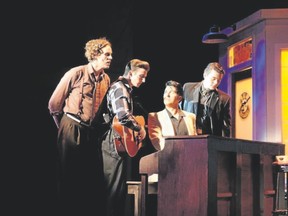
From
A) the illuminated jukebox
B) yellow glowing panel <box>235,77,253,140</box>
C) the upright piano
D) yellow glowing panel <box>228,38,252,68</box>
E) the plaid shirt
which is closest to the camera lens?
the upright piano

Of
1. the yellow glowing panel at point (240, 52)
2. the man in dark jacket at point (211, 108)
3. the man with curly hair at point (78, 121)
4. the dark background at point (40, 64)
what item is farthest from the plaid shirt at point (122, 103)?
the yellow glowing panel at point (240, 52)

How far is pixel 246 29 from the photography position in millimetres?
8562

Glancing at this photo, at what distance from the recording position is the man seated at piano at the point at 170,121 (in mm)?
4977

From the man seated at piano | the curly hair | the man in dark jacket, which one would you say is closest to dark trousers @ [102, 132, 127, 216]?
the man seated at piano

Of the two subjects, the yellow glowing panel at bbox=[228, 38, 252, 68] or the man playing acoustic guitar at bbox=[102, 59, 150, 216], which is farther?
the yellow glowing panel at bbox=[228, 38, 252, 68]

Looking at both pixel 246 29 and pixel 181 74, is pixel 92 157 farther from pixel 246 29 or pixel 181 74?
pixel 246 29

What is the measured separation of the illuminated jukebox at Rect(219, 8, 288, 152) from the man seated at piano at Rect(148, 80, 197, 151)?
10.1 ft

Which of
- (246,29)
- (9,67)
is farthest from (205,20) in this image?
(9,67)

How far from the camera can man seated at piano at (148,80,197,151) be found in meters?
4.98

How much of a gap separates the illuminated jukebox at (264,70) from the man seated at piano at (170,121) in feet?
10.1

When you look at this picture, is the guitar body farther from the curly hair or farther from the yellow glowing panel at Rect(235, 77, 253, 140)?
the yellow glowing panel at Rect(235, 77, 253, 140)

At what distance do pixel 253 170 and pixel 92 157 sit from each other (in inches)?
58.8

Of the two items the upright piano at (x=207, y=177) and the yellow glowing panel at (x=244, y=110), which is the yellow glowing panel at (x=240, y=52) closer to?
the yellow glowing panel at (x=244, y=110)

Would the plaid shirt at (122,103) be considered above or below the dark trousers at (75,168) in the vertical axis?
above
